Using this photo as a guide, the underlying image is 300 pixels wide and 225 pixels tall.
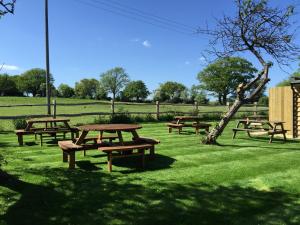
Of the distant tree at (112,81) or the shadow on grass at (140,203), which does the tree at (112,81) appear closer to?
the distant tree at (112,81)

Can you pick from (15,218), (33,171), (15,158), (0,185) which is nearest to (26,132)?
(15,158)

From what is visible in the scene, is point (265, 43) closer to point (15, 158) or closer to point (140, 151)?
point (140, 151)

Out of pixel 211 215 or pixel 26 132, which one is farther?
pixel 26 132

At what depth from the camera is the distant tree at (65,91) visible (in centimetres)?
12229

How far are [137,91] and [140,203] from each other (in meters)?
111

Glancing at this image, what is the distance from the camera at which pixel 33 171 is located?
6.91 meters

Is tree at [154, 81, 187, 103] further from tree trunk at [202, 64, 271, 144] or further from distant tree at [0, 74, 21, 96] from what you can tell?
tree trunk at [202, 64, 271, 144]

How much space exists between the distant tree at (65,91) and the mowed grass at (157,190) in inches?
4594

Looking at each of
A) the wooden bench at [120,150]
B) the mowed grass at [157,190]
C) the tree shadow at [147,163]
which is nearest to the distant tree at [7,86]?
the tree shadow at [147,163]

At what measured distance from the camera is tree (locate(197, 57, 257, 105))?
8488 cm

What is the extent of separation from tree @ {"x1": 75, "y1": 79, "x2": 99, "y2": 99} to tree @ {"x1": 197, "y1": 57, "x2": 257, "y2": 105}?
47120 millimetres

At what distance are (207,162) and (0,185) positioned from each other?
4225 mm

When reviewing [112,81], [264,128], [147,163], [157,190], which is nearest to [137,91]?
[112,81]

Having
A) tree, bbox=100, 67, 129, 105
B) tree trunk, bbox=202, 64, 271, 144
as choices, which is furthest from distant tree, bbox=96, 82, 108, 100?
tree trunk, bbox=202, 64, 271, 144
